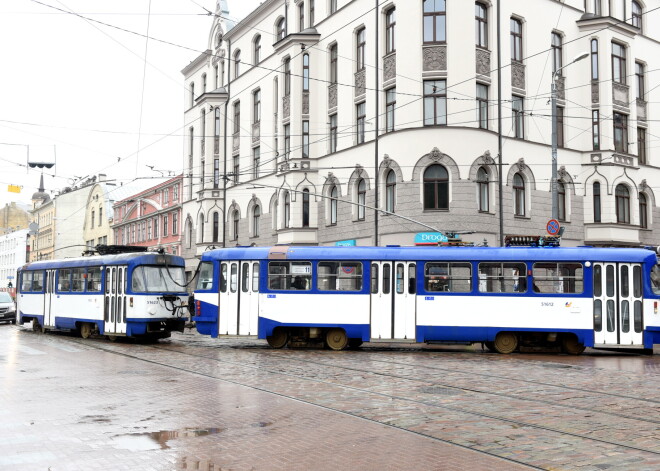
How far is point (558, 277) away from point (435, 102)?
1301cm

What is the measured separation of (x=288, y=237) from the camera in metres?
37.5

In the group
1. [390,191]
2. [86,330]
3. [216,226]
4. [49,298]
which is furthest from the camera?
[216,226]

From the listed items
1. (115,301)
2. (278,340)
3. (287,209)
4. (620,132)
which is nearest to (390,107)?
(287,209)

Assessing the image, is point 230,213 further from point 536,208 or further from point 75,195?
point 75,195

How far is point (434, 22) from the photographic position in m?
31.0

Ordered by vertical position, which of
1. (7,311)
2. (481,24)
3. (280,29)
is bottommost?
(7,311)

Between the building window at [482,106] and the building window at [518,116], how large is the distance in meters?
1.62

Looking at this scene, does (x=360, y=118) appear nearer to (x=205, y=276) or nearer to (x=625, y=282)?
(x=205, y=276)

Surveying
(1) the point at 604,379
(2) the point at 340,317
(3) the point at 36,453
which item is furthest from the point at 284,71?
(3) the point at 36,453

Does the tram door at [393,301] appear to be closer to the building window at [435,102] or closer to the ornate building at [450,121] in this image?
the ornate building at [450,121]

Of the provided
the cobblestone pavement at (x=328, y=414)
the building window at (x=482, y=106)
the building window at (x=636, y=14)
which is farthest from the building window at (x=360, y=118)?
the cobblestone pavement at (x=328, y=414)

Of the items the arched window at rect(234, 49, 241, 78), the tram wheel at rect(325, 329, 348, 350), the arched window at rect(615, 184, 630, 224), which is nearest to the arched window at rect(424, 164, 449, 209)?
Answer: the arched window at rect(615, 184, 630, 224)

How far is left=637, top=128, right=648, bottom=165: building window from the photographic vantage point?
121ft

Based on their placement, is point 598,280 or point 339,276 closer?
point 598,280
